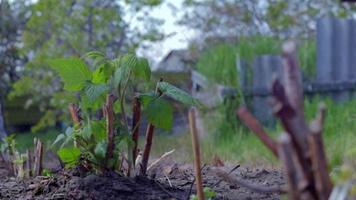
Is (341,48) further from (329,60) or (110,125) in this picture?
(110,125)

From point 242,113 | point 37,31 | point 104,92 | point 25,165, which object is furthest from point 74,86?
point 37,31

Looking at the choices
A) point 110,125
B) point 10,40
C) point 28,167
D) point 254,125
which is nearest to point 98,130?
point 110,125

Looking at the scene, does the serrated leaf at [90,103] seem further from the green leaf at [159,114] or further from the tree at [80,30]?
the tree at [80,30]

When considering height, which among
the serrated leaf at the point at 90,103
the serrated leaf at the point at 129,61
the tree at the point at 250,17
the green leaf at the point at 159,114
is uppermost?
the tree at the point at 250,17

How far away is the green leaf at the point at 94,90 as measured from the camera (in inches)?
98.3

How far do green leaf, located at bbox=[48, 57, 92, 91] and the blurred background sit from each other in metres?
0.71

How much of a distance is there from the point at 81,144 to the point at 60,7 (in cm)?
977

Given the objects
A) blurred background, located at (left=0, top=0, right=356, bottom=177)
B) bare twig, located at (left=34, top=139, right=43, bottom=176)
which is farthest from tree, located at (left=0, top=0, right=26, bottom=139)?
bare twig, located at (left=34, top=139, right=43, bottom=176)

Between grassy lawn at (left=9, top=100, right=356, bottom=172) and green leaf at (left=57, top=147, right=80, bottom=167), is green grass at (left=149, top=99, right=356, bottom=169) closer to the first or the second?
grassy lawn at (left=9, top=100, right=356, bottom=172)

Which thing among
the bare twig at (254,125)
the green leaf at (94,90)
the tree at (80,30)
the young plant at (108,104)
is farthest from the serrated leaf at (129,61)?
the tree at (80,30)

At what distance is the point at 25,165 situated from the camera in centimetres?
368

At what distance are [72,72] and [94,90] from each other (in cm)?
16

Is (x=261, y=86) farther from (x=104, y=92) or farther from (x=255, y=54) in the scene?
(x=104, y=92)

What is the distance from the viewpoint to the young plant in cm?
254
